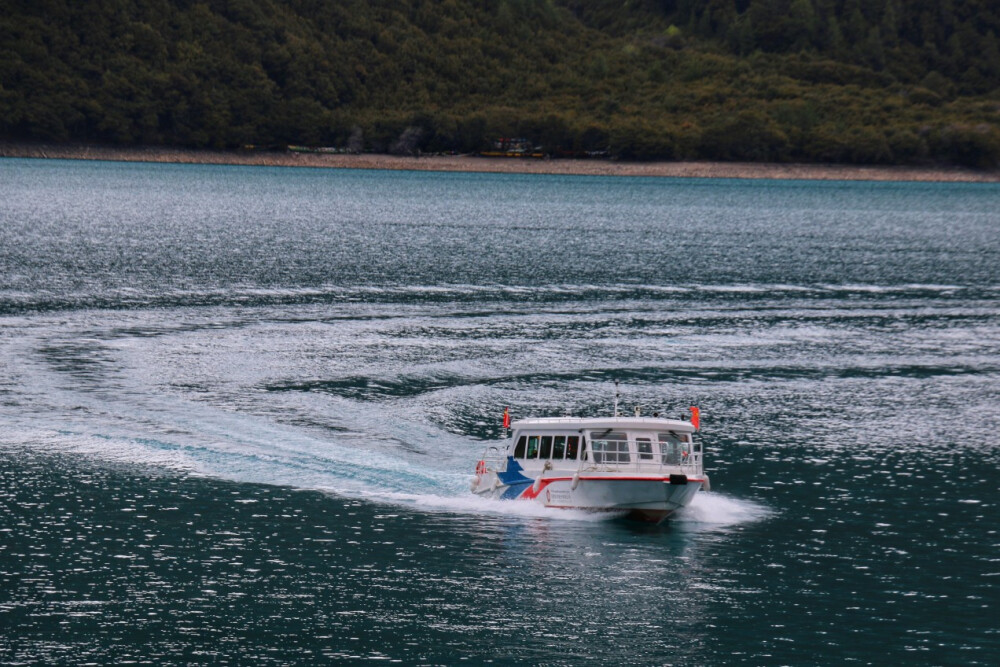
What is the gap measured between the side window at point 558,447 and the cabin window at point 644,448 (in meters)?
2.96

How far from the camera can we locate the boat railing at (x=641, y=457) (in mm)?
50344

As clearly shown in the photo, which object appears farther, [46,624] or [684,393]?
[684,393]

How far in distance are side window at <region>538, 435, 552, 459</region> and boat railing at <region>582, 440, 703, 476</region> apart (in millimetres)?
1837

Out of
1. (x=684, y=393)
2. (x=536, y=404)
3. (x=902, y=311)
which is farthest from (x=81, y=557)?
(x=902, y=311)

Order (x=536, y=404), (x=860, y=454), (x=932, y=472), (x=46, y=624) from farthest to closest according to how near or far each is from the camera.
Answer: (x=536, y=404) → (x=860, y=454) → (x=932, y=472) → (x=46, y=624)

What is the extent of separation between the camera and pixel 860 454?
6153 centimetres

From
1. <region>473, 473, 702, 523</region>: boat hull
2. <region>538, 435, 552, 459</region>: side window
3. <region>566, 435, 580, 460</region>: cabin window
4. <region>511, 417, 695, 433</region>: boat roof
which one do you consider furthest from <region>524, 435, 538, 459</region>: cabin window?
<region>511, 417, 695, 433</region>: boat roof

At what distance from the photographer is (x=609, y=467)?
50375 millimetres

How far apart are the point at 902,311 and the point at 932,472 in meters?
55.7

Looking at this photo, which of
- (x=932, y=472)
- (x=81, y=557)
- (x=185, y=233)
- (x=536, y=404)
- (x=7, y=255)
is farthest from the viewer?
(x=185, y=233)

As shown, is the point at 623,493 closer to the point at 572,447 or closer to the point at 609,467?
the point at 609,467

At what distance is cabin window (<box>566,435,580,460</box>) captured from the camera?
51406 millimetres

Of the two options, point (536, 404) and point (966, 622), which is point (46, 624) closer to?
point (966, 622)

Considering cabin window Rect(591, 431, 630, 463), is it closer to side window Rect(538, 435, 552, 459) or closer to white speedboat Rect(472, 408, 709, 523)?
white speedboat Rect(472, 408, 709, 523)
